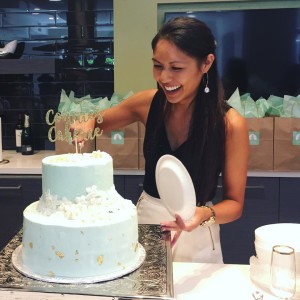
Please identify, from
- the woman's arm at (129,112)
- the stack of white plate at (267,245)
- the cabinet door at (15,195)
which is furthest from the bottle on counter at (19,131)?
the stack of white plate at (267,245)

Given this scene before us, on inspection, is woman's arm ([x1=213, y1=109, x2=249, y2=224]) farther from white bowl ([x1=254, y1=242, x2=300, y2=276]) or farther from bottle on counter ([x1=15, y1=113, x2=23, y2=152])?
bottle on counter ([x1=15, y1=113, x2=23, y2=152])

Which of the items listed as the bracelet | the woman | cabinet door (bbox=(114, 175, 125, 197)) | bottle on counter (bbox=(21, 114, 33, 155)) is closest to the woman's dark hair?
the woman

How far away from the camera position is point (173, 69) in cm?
164

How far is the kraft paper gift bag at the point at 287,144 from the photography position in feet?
9.28

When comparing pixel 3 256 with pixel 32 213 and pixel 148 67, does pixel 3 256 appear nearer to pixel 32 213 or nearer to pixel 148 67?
pixel 32 213

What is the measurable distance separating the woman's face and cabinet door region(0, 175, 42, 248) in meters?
1.60

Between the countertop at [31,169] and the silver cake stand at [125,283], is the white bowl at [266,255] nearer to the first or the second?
the silver cake stand at [125,283]

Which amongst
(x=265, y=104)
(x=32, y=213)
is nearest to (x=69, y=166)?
(x=32, y=213)

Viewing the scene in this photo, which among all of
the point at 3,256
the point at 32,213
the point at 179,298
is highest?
the point at 32,213

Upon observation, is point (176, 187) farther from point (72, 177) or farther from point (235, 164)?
point (235, 164)

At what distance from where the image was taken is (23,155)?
137 inches

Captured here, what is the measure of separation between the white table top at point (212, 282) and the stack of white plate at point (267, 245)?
40 millimetres

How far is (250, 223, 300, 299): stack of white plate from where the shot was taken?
4.54 feet

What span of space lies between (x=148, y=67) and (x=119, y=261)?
7.59 feet
